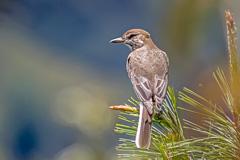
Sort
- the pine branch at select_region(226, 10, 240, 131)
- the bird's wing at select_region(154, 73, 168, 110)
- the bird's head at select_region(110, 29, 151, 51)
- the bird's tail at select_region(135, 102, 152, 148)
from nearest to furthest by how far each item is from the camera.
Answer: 1. the pine branch at select_region(226, 10, 240, 131)
2. the bird's tail at select_region(135, 102, 152, 148)
3. the bird's wing at select_region(154, 73, 168, 110)
4. the bird's head at select_region(110, 29, 151, 51)

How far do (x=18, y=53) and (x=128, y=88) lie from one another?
7.01 feet

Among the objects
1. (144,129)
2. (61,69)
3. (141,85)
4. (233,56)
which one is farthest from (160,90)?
(61,69)

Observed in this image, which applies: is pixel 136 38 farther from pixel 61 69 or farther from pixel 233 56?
pixel 61 69

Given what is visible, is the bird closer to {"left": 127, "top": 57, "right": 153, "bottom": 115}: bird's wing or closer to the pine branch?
{"left": 127, "top": 57, "right": 153, "bottom": 115}: bird's wing

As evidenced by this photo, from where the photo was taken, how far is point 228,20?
2.94ft

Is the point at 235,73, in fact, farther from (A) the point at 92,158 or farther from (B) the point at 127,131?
(A) the point at 92,158

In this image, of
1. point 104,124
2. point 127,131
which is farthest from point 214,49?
point 127,131

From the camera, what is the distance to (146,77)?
1716 millimetres

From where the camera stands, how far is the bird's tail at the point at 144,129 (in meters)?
1.12

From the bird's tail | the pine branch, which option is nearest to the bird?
the bird's tail

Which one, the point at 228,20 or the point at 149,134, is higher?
the point at 228,20

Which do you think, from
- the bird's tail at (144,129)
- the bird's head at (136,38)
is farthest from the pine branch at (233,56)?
the bird's head at (136,38)

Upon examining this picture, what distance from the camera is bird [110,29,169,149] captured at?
1190mm

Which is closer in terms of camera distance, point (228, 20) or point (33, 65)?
point (228, 20)
